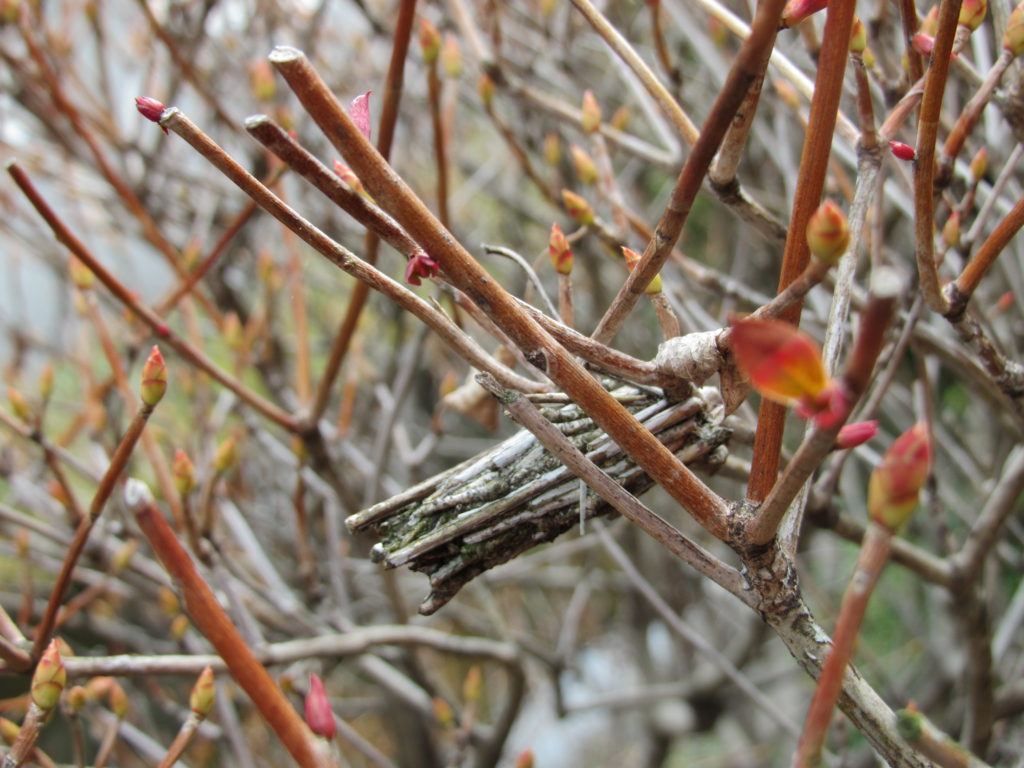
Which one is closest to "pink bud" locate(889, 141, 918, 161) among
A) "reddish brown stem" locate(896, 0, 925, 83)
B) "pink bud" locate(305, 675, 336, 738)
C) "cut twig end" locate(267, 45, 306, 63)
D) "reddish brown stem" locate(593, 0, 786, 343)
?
"reddish brown stem" locate(896, 0, 925, 83)

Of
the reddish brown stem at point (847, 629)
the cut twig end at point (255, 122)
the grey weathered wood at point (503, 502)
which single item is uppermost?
the cut twig end at point (255, 122)

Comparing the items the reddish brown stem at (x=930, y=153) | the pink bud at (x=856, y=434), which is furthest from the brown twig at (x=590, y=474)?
the reddish brown stem at (x=930, y=153)

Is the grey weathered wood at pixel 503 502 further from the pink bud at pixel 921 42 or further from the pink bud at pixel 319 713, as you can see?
the pink bud at pixel 921 42

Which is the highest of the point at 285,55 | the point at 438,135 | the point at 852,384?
the point at 438,135

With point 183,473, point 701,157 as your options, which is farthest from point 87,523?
point 701,157

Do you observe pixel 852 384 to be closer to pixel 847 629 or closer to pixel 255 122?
pixel 847 629

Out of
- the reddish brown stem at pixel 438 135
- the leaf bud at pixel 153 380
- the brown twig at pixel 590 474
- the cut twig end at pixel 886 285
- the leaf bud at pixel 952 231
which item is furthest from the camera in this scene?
the reddish brown stem at pixel 438 135
